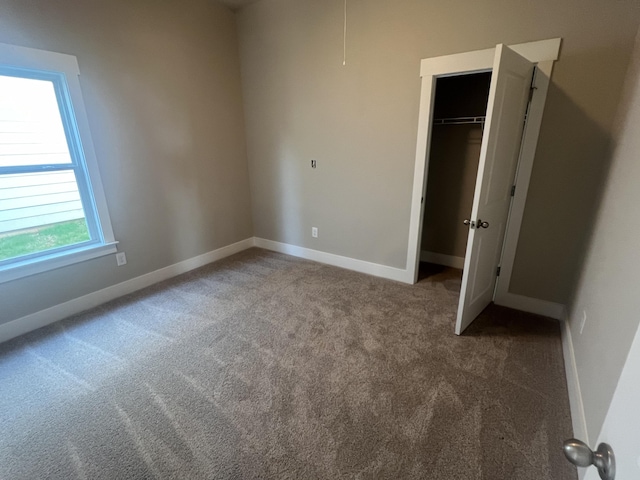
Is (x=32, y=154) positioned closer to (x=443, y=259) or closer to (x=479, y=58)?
(x=479, y=58)

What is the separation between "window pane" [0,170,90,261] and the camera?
90.7 inches

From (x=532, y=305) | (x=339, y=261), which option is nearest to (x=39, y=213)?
(x=339, y=261)

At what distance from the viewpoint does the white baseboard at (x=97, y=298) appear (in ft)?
7.82

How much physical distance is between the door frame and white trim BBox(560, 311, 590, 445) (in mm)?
567

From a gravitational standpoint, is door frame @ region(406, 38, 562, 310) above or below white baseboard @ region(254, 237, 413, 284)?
above

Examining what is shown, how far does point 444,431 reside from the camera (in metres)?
1.54

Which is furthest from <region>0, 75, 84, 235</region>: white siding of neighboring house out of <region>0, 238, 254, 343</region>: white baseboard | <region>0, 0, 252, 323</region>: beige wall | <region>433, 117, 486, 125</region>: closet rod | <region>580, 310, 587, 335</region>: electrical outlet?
<region>580, 310, 587, 335</region>: electrical outlet

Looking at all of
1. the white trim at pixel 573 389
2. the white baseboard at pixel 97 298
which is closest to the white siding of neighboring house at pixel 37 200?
the white baseboard at pixel 97 298

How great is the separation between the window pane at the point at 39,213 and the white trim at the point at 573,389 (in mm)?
3848

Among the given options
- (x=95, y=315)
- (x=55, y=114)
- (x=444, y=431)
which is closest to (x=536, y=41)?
(x=444, y=431)

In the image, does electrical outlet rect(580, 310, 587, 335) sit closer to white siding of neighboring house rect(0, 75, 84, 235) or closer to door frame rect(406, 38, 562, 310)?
door frame rect(406, 38, 562, 310)

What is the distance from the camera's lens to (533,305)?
2.61 metres

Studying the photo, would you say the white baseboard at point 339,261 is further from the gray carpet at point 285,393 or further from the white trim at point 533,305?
the white trim at point 533,305

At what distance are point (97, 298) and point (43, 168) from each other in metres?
1.23
